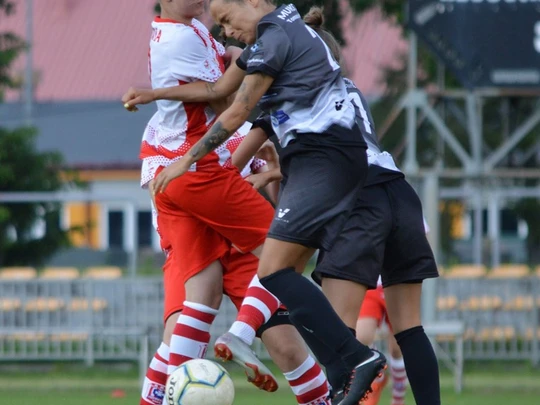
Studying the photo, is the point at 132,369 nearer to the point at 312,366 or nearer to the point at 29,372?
the point at 29,372

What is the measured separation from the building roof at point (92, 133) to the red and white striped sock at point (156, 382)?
105 ft

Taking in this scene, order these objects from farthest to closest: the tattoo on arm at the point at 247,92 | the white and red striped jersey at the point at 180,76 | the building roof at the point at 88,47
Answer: the building roof at the point at 88,47 → the white and red striped jersey at the point at 180,76 → the tattoo on arm at the point at 247,92

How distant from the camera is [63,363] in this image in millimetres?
13227

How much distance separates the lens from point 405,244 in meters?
5.89

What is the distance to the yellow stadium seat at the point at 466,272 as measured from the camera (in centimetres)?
1284

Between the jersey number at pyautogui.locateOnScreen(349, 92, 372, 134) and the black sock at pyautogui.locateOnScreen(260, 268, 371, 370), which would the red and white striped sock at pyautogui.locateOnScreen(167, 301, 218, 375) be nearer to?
the black sock at pyautogui.locateOnScreen(260, 268, 371, 370)

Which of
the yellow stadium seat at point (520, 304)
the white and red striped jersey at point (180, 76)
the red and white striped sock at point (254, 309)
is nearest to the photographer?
the red and white striped sock at point (254, 309)

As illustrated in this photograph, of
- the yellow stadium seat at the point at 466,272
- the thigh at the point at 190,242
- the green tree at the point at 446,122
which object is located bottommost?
the green tree at the point at 446,122

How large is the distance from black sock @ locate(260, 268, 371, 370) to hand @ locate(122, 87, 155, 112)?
3.29ft

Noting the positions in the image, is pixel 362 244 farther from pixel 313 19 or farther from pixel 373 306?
pixel 373 306

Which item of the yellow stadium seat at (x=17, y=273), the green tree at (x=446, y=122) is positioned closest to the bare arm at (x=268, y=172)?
the yellow stadium seat at (x=17, y=273)

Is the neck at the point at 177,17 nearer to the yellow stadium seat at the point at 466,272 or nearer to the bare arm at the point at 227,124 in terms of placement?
the bare arm at the point at 227,124

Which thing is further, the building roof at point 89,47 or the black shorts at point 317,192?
the building roof at point 89,47

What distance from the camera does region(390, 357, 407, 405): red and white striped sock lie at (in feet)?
26.8
